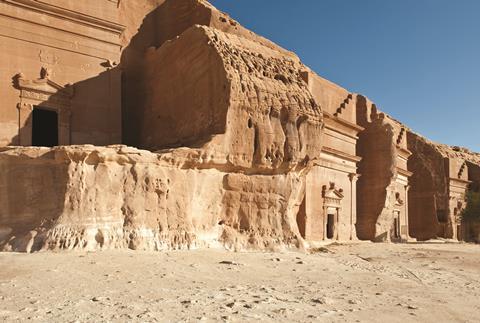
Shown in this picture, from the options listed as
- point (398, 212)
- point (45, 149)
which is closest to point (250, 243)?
point (45, 149)

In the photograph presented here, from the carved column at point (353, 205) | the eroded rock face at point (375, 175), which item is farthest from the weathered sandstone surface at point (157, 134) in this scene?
the eroded rock face at point (375, 175)

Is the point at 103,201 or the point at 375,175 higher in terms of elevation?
the point at 375,175

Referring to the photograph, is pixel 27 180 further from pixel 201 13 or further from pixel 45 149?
pixel 201 13

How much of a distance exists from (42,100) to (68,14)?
9.99 feet

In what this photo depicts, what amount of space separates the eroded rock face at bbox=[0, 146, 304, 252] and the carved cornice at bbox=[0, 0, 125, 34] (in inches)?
254

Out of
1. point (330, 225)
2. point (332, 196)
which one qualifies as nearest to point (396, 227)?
point (330, 225)

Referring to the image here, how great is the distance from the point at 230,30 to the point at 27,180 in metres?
8.53

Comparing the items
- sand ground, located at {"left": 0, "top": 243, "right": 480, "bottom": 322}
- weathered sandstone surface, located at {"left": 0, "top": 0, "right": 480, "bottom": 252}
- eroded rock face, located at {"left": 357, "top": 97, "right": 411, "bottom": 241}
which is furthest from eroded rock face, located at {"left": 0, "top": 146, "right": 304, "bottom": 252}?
eroded rock face, located at {"left": 357, "top": 97, "right": 411, "bottom": 241}

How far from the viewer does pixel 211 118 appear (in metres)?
11.8

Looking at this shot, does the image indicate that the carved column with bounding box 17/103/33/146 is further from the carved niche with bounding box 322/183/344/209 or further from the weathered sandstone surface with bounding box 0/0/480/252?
the carved niche with bounding box 322/183/344/209

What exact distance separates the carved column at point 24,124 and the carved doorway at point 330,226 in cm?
1232

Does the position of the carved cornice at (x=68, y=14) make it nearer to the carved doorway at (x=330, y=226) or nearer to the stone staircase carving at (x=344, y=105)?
the stone staircase carving at (x=344, y=105)

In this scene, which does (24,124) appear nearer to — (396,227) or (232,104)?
(232,104)

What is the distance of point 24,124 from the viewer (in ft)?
43.1
